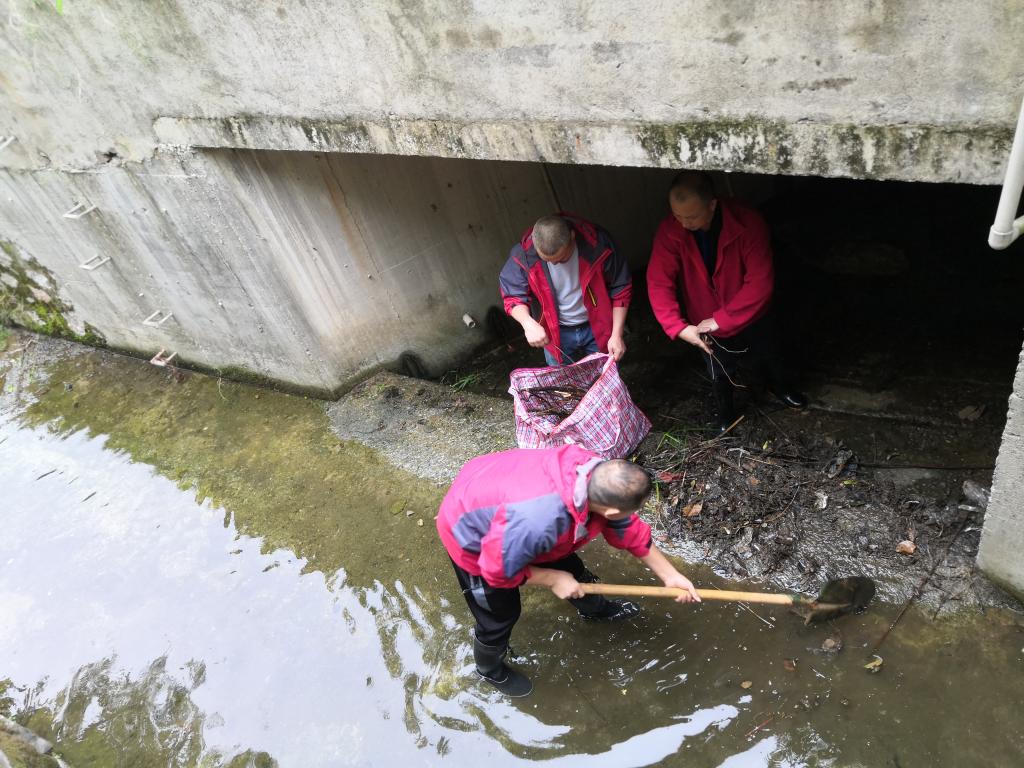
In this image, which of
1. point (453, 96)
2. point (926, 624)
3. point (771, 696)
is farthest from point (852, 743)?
point (453, 96)

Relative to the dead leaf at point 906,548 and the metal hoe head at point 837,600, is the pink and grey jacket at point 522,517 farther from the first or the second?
the dead leaf at point 906,548

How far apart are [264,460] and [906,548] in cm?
460

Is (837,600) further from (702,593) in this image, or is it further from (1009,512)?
(1009,512)

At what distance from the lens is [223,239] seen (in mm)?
Answer: 5375

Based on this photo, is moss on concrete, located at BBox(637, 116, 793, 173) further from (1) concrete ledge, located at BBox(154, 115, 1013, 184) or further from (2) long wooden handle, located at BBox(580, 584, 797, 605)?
(2) long wooden handle, located at BBox(580, 584, 797, 605)

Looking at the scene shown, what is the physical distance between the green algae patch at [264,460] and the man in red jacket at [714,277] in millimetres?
2083

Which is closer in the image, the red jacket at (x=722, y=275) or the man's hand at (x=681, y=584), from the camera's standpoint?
the man's hand at (x=681, y=584)

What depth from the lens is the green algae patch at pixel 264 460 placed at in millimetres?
4684

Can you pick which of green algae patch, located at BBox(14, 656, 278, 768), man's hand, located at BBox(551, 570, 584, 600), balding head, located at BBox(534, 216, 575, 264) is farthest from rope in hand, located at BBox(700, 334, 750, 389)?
green algae patch, located at BBox(14, 656, 278, 768)

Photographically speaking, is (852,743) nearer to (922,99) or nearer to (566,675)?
(566,675)

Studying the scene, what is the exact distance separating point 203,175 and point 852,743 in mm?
5258

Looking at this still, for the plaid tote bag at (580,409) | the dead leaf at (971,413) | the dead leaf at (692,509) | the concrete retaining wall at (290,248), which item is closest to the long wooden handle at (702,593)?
the dead leaf at (692,509)

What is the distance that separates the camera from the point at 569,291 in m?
4.45

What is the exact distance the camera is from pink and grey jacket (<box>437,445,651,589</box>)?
2783mm
